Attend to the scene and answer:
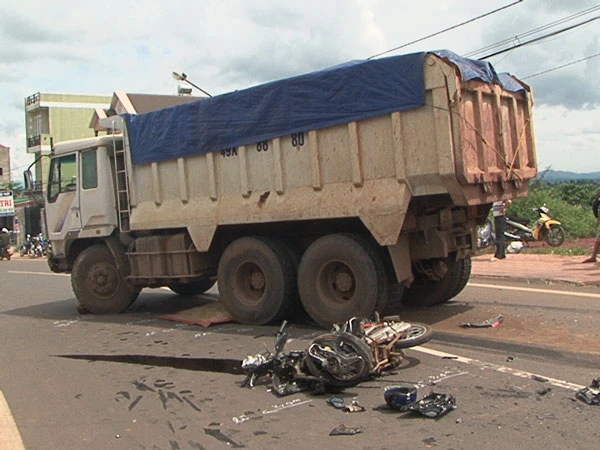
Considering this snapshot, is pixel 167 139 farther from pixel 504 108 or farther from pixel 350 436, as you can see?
pixel 350 436

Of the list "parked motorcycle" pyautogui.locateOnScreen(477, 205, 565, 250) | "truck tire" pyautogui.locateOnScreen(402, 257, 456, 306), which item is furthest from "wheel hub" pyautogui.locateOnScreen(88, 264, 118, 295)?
"parked motorcycle" pyautogui.locateOnScreen(477, 205, 565, 250)

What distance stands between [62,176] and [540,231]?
1155cm

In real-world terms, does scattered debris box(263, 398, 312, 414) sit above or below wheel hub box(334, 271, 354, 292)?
below

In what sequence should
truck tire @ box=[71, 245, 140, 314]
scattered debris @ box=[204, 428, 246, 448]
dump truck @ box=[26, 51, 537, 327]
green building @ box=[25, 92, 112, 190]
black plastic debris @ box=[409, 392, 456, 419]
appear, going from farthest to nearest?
green building @ box=[25, 92, 112, 190]
truck tire @ box=[71, 245, 140, 314]
dump truck @ box=[26, 51, 537, 327]
black plastic debris @ box=[409, 392, 456, 419]
scattered debris @ box=[204, 428, 246, 448]

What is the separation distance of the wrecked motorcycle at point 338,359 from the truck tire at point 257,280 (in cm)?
215

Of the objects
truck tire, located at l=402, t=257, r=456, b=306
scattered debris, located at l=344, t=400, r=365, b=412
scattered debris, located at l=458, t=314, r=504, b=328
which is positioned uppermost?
truck tire, located at l=402, t=257, r=456, b=306

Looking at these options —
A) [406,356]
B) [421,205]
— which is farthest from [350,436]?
[421,205]

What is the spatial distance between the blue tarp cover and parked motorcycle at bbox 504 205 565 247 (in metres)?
8.88

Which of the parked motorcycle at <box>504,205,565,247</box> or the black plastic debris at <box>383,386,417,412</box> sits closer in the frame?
the black plastic debris at <box>383,386,417,412</box>

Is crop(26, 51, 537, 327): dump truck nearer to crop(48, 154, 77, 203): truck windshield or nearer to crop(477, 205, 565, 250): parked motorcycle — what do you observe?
crop(48, 154, 77, 203): truck windshield

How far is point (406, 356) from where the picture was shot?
6480 mm

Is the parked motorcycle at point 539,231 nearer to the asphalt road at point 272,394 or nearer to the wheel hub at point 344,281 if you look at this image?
the asphalt road at point 272,394

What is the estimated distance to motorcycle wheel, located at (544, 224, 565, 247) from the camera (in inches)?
646

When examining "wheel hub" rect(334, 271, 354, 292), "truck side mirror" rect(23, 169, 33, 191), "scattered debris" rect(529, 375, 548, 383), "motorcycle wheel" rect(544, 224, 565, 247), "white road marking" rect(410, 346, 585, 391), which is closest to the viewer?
"white road marking" rect(410, 346, 585, 391)
